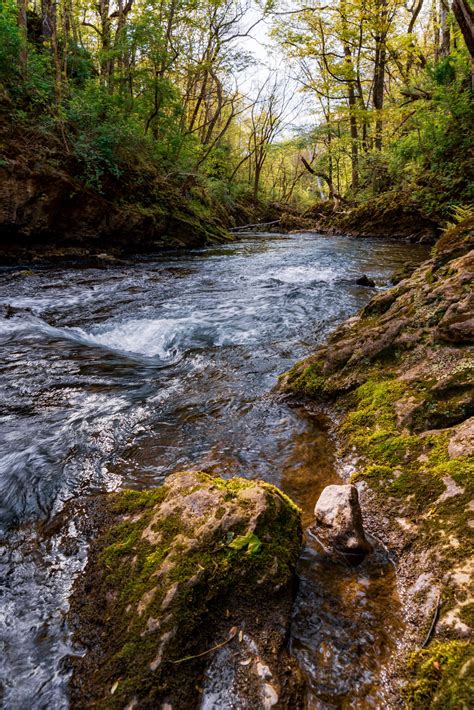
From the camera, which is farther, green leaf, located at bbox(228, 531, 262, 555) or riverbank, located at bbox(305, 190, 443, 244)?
riverbank, located at bbox(305, 190, 443, 244)

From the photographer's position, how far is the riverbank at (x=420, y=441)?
1.42 m

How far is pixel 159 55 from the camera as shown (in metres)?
14.4

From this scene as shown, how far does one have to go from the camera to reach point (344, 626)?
5.39 feet

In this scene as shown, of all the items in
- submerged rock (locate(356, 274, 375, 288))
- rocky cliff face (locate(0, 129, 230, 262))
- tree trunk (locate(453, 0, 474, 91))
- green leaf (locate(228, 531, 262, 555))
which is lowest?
green leaf (locate(228, 531, 262, 555))

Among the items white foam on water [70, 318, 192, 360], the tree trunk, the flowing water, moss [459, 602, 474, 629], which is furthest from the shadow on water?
Answer: the tree trunk

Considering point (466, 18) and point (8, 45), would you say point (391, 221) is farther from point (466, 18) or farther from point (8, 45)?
point (8, 45)

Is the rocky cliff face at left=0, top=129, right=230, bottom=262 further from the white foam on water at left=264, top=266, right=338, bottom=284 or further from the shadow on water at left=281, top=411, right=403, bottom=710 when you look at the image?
the shadow on water at left=281, top=411, right=403, bottom=710

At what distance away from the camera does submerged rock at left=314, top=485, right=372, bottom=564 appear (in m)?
1.94

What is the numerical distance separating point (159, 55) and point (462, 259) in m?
15.6

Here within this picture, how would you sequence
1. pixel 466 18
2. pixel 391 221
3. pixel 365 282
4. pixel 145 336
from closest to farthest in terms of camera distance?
pixel 145 336, pixel 466 18, pixel 365 282, pixel 391 221

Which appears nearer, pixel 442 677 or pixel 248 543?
pixel 442 677

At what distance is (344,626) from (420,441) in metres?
1.18

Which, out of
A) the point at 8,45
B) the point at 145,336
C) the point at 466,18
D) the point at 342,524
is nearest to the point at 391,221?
the point at 466,18

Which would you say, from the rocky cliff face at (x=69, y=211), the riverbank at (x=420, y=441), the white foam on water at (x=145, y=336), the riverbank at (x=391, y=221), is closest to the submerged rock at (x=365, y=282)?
the riverbank at (x=420, y=441)
